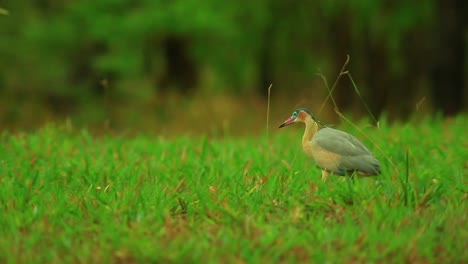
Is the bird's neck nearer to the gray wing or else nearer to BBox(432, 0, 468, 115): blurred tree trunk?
the gray wing

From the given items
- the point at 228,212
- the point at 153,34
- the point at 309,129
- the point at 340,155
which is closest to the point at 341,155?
the point at 340,155

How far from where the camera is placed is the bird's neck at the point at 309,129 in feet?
15.7

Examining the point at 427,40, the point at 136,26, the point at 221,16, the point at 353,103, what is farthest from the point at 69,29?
the point at 427,40

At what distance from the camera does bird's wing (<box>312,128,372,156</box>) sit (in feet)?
14.9

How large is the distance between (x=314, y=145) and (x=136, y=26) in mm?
12860

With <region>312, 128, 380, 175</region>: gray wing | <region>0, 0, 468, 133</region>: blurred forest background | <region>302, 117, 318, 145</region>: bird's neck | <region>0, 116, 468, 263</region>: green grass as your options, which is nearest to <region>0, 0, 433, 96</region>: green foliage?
<region>0, 0, 468, 133</region>: blurred forest background

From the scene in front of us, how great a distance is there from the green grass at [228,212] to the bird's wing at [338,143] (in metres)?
0.24

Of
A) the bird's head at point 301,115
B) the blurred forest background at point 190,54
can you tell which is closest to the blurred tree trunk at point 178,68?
the blurred forest background at point 190,54

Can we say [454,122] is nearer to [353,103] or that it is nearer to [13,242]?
[13,242]

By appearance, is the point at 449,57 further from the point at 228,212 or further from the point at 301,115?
the point at 228,212

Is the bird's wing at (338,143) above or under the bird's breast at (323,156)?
above

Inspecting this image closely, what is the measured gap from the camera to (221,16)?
17.4 meters

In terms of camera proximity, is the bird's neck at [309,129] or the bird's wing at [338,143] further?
the bird's neck at [309,129]

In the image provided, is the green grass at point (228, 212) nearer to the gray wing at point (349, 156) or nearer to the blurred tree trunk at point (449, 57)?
the gray wing at point (349, 156)
